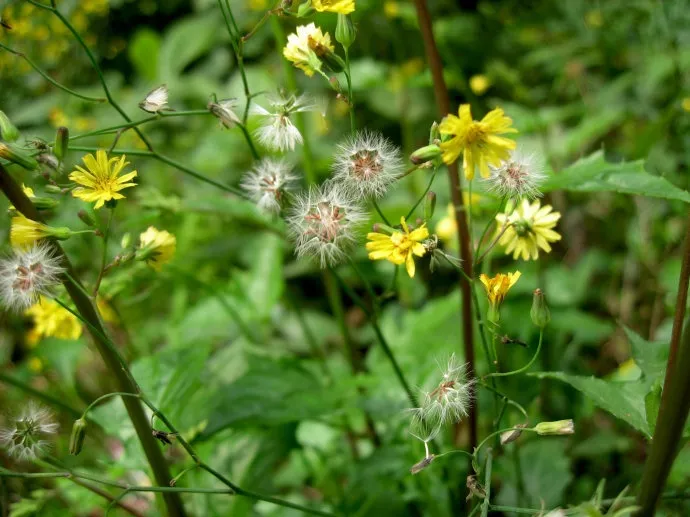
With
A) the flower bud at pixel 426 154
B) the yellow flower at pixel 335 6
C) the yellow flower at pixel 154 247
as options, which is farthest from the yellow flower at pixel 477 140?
the yellow flower at pixel 154 247

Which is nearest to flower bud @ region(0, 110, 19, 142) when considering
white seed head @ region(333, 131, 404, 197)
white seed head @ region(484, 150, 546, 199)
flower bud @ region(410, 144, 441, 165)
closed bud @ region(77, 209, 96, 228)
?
closed bud @ region(77, 209, 96, 228)

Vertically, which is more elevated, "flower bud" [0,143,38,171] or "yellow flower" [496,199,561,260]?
"flower bud" [0,143,38,171]

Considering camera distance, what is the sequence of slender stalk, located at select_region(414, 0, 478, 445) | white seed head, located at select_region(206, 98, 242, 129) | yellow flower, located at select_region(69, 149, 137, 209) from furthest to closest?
slender stalk, located at select_region(414, 0, 478, 445)
white seed head, located at select_region(206, 98, 242, 129)
yellow flower, located at select_region(69, 149, 137, 209)

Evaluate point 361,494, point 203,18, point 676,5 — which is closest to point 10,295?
point 361,494

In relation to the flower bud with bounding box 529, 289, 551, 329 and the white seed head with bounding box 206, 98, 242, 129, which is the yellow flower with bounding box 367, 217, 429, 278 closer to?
the flower bud with bounding box 529, 289, 551, 329

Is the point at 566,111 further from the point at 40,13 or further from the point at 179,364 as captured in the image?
the point at 40,13

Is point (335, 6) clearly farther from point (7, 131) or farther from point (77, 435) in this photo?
point (77, 435)

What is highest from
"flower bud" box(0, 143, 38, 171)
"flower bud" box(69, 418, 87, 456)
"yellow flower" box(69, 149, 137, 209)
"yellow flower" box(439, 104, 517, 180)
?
"flower bud" box(0, 143, 38, 171)

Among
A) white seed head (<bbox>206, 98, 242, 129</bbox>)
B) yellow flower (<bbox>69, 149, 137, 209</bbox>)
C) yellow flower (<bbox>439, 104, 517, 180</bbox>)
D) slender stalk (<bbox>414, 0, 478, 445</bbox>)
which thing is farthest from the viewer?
slender stalk (<bbox>414, 0, 478, 445</bbox>)
